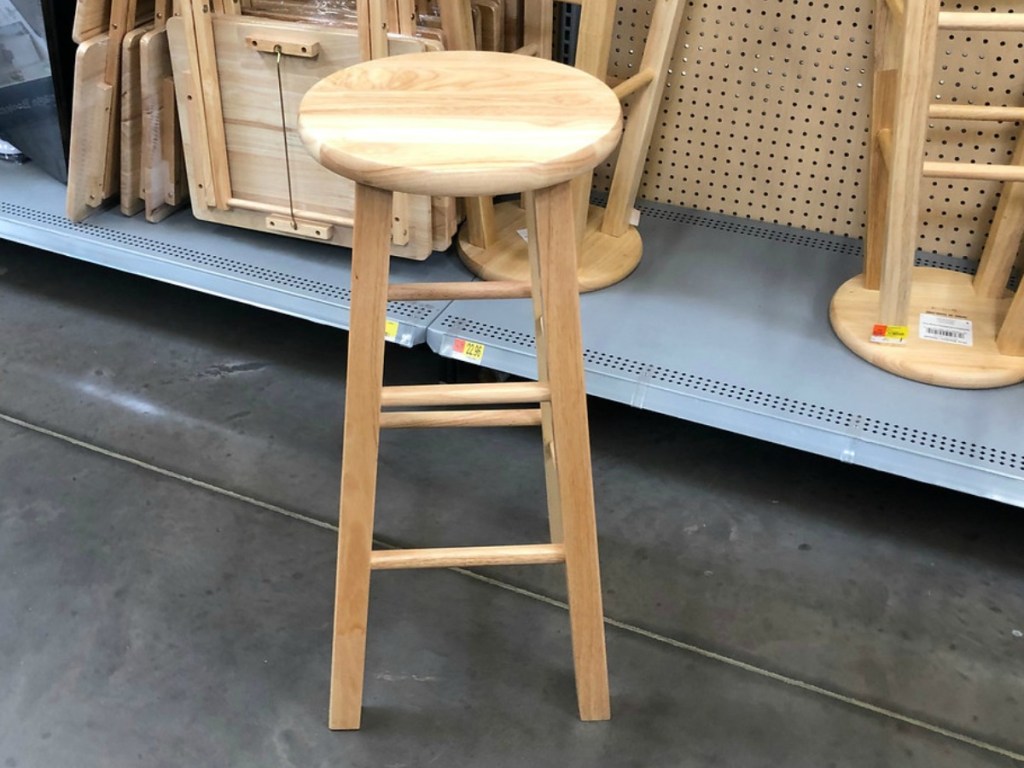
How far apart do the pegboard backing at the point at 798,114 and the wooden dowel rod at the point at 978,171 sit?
0.41 meters

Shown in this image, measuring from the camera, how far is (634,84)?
185cm

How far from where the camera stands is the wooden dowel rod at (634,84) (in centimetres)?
179

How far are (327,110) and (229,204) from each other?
1.05 m

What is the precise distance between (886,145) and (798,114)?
0.42m

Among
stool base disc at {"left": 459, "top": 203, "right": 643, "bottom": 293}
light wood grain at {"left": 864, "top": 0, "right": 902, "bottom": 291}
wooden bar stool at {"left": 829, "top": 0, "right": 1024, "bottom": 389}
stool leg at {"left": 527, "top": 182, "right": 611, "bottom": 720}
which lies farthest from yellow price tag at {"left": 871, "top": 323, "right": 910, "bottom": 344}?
stool leg at {"left": 527, "top": 182, "right": 611, "bottom": 720}

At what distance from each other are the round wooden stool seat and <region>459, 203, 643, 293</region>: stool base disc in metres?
0.76

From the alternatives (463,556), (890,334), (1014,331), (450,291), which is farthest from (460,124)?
(1014,331)

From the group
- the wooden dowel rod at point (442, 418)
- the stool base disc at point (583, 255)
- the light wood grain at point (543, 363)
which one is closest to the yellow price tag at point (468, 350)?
the stool base disc at point (583, 255)

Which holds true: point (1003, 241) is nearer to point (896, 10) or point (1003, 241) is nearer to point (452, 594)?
point (896, 10)

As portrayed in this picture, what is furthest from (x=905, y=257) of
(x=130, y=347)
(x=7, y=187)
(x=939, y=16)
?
(x=7, y=187)

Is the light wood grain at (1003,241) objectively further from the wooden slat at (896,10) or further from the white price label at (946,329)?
the wooden slat at (896,10)

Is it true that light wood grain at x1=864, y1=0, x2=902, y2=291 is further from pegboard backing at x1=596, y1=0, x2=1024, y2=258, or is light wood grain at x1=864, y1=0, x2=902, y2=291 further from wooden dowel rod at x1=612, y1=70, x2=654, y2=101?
wooden dowel rod at x1=612, y1=70, x2=654, y2=101

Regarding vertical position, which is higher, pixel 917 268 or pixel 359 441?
pixel 359 441

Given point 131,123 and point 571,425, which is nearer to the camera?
point 571,425
